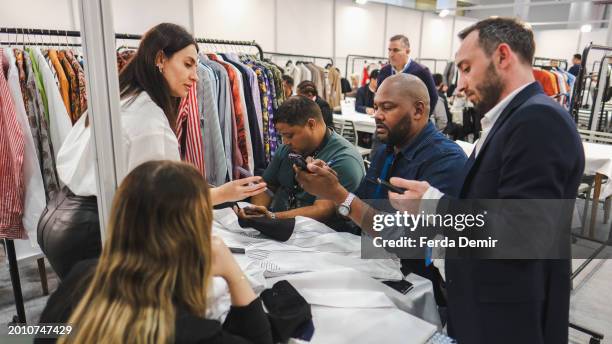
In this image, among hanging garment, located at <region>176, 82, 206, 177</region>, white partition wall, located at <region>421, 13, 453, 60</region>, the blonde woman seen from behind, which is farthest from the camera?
white partition wall, located at <region>421, 13, 453, 60</region>

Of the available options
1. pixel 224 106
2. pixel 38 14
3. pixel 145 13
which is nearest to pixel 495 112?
pixel 224 106

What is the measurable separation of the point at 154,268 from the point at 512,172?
89 centimetres

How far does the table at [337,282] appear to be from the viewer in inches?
46.2

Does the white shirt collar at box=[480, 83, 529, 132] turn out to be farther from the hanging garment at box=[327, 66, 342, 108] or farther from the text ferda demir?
the hanging garment at box=[327, 66, 342, 108]

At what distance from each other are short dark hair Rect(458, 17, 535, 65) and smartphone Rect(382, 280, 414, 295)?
803 mm

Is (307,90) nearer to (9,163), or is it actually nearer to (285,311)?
(9,163)

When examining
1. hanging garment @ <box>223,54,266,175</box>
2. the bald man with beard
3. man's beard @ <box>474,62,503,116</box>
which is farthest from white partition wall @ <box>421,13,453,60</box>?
man's beard @ <box>474,62,503,116</box>

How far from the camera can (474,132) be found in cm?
609

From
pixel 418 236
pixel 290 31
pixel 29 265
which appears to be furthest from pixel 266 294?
pixel 290 31

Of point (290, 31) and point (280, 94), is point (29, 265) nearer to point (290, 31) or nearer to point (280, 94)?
point (280, 94)

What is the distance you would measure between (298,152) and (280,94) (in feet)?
4.34

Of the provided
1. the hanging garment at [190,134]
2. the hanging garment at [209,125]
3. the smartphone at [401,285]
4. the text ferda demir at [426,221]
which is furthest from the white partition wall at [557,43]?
the smartphone at [401,285]

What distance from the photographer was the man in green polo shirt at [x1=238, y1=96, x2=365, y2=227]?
2193mm

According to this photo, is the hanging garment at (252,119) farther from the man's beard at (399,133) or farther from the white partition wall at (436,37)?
the white partition wall at (436,37)
